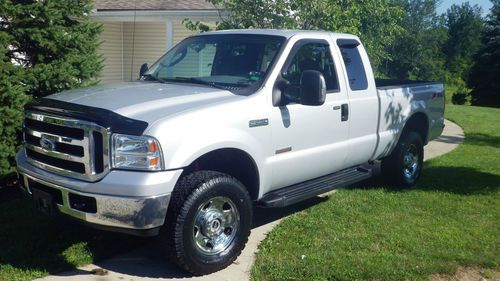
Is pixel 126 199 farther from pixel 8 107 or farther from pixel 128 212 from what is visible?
pixel 8 107

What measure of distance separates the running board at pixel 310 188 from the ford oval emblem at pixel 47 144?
185 cm

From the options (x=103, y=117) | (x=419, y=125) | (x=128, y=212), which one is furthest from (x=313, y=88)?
(x=419, y=125)

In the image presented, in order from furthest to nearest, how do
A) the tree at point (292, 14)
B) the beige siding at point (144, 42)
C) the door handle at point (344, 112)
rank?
the beige siding at point (144, 42) → the tree at point (292, 14) → the door handle at point (344, 112)

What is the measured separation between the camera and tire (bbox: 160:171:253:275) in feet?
13.6

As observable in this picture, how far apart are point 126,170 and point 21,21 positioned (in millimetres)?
3455

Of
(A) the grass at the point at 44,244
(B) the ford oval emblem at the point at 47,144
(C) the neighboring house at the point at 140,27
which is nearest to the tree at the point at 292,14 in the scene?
(C) the neighboring house at the point at 140,27

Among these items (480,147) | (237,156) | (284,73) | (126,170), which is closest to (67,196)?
(126,170)

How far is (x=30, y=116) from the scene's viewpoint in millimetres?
4605

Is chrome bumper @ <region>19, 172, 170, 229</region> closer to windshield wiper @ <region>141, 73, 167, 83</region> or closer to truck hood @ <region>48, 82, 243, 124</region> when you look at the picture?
truck hood @ <region>48, 82, 243, 124</region>

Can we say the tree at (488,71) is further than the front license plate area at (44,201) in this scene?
Yes

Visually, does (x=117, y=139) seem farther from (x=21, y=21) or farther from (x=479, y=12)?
(x=479, y=12)

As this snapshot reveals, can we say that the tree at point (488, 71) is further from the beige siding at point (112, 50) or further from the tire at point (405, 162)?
the tire at point (405, 162)

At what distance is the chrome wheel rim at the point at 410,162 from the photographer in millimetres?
7221

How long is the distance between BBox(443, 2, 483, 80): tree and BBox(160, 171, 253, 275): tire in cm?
6655
